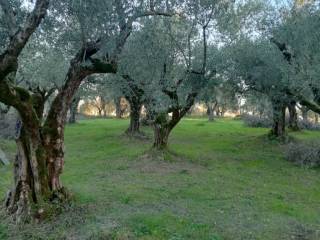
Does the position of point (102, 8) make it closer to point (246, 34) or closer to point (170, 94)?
point (170, 94)

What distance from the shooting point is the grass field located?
8969mm

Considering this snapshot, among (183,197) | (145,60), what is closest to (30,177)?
(183,197)

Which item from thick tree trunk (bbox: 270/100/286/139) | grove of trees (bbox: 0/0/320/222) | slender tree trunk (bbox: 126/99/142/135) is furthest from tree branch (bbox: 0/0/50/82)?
slender tree trunk (bbox: 126/99/142/135)

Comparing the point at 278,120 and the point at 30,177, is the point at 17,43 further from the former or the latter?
the point at 278,120

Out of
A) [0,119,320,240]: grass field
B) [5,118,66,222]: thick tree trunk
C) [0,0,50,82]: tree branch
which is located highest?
[0,0,50,82]: tree branch

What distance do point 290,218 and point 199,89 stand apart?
9.44 metres

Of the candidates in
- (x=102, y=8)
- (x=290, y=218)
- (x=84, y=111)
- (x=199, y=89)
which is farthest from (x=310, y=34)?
(x=84, y=111)

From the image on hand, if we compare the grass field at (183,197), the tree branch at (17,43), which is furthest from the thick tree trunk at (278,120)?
the tree branch at (17,43)

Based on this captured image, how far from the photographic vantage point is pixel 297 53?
1716 cm

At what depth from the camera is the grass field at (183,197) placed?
8.97 metres

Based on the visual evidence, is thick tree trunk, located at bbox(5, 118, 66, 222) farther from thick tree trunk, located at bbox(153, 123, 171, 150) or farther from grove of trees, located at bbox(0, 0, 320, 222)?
thick tree trunk, located at bbox(153, 123, 171, 150)

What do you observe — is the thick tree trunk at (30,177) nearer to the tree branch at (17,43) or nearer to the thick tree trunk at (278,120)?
the tree branch at (17,43)

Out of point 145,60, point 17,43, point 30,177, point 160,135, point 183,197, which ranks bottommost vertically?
point 183,197

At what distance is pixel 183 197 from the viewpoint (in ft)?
41.0
